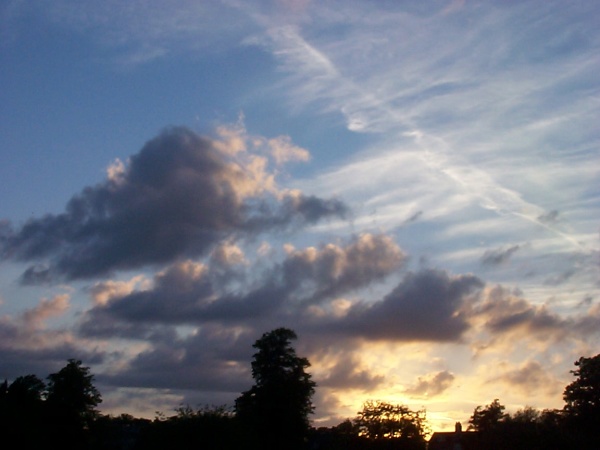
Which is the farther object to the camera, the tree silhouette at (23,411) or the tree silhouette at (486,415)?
the tree silhouette at (486,415)

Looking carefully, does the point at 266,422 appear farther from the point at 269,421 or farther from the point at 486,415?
the point at 486,415

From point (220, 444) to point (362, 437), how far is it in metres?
36.4

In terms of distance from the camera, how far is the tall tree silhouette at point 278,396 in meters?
86.4

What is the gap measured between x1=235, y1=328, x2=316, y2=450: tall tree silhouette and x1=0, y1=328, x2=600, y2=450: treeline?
0.35 ft

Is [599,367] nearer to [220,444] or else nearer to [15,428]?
[220,444]

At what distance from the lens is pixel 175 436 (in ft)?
216

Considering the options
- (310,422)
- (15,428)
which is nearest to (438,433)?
(310,422)

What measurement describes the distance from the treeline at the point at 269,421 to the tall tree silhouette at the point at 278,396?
0.11m

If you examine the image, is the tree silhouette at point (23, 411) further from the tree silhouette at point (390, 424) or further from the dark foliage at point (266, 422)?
the tree silhouette at point (390, 424)

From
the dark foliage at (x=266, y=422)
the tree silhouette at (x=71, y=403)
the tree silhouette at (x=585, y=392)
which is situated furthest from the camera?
the tree silhouette at (x=585, y=392)

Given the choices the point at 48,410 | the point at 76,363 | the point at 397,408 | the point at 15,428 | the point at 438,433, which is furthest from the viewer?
the point at 438,433

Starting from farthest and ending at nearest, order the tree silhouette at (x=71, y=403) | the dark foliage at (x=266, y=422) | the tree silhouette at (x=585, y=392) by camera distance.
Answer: the tree silhouette at (x=585, y=392)
the tree silhouette at (x=71, y=403)
the dark foliage at (x=266, y=422)

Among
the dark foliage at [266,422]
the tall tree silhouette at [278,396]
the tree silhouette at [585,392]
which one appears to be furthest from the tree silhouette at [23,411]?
the tree silhouette at [585,392]

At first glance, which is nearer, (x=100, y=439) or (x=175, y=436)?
(x=175, y=436)
